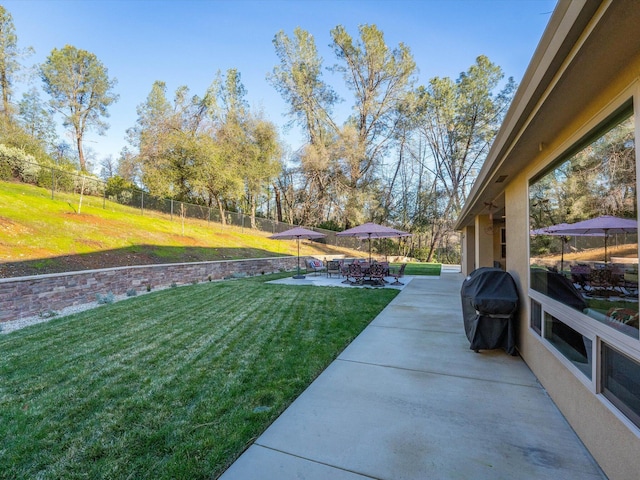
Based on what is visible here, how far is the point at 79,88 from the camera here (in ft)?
83.5

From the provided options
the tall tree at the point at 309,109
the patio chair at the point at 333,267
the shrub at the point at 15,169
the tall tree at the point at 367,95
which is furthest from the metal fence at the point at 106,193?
the tall tree at the point at 367,95

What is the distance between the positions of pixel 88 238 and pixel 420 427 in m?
11.8

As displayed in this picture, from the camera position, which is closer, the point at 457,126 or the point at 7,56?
the point at 7,56

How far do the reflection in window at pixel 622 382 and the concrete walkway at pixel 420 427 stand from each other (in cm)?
54

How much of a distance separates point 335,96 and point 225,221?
600 inches

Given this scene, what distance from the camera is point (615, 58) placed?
173 cm

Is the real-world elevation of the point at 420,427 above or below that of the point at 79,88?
below

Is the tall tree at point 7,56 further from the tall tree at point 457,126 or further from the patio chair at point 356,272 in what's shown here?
the tall tree at point 457,126

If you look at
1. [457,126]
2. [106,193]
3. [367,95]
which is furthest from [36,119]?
[457,126]

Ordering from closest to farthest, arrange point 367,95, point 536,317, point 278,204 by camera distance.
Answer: point 536,317, point 367,95, point 278,204

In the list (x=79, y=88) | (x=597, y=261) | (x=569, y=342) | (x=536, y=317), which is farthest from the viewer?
(x=79, y=88)

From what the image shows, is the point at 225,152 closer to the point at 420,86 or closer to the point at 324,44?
the point at 324,44

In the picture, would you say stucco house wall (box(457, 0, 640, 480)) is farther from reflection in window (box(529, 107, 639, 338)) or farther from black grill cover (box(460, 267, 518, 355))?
black grill cover (box(460, 267, 518, 355))

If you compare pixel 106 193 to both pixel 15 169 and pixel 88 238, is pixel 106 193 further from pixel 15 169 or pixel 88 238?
pixel 88 238
